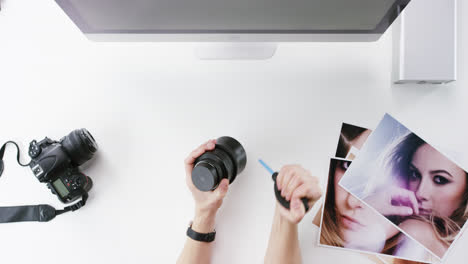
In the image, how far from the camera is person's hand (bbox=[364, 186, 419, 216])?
2.39ft

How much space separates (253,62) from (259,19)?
6.9 inches

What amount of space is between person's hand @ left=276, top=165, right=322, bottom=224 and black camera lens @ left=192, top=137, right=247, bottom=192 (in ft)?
0.36

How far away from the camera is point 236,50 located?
755 millimetres

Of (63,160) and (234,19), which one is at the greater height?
(234,19)

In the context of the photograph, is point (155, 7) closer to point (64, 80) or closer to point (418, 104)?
point (64, 80)

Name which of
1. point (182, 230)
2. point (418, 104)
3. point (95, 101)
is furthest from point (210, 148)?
point (418, 104)

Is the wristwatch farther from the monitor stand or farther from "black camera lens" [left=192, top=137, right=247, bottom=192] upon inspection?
the monitor stand

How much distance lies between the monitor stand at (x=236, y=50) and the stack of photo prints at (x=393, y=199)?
31 centimetres

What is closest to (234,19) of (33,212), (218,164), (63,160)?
(218,164)

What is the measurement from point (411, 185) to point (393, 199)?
6cm

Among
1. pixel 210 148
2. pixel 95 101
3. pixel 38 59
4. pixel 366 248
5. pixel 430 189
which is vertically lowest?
pixel 366 248

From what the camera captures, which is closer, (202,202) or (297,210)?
(297,210)

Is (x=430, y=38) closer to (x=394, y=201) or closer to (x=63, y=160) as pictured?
(x=394, y=201)

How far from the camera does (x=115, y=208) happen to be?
2.53 ft
